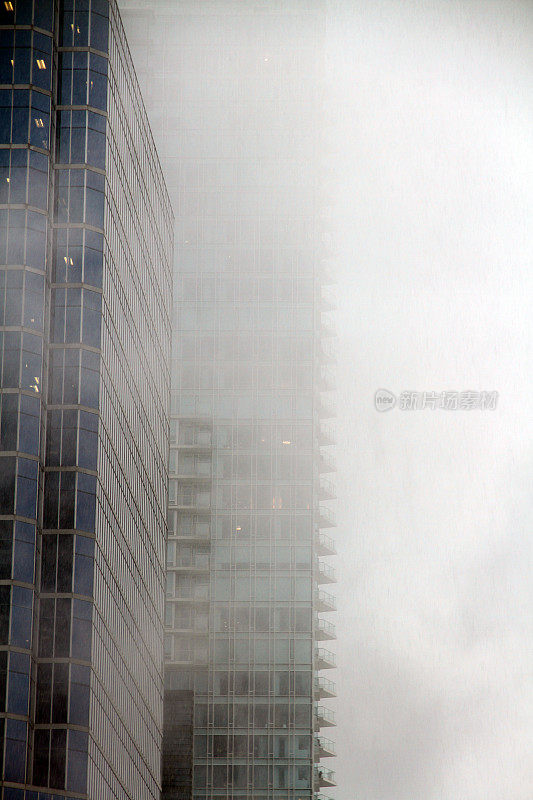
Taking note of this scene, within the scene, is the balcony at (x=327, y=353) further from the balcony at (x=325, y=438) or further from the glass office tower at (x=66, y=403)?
the glass office tower at (x=66, y=403)

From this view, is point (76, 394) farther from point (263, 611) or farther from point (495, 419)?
point (495, 419)

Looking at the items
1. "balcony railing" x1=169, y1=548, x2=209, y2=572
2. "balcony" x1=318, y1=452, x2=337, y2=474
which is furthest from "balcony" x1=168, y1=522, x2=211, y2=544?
"balcony" x1=318, y1=452, x2=337, y2=474

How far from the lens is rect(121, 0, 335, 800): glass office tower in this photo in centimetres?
6606

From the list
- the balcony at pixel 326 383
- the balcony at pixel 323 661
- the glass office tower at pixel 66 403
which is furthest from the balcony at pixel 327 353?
the glass office tower at pixel 66 403

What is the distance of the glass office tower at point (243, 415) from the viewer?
66062 millimetres

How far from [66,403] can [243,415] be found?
34.2m

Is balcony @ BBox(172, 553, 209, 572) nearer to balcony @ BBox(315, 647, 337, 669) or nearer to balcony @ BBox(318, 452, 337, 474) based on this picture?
balcony @ BBox(315, 647, 337, 669)

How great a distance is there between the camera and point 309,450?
233 feet

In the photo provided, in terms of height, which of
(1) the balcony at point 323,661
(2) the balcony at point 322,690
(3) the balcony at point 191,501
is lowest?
(2) the balcony at point 322,690

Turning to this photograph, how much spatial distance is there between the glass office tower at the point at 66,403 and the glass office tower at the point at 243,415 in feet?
74.1

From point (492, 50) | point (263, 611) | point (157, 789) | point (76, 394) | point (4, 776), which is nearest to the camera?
point (4, 776)

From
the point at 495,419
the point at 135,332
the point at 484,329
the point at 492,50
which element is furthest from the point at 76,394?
the point at 495,419

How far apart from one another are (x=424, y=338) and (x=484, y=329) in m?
9.46

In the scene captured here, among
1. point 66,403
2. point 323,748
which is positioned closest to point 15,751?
point 66,403
